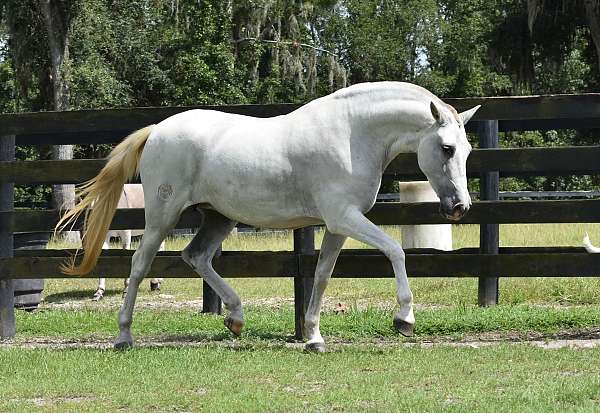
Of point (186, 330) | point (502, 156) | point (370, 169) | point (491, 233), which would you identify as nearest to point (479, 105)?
point (502, 156)

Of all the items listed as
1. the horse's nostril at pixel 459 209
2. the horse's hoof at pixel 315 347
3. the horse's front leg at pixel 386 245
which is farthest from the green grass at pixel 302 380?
the horse's nostril at pixel 459 209

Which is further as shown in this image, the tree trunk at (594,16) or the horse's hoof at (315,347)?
the tree trunk at (594,16)

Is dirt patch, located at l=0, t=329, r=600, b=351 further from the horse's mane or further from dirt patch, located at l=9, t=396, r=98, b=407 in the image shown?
dirt patch, located at l=9, t=396, r=98, b=407

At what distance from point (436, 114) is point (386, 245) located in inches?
37.4

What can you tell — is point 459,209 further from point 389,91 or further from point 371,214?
point 371,214

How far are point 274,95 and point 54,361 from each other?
2911cm

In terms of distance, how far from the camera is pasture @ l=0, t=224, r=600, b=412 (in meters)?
5.50

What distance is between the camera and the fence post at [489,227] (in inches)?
383

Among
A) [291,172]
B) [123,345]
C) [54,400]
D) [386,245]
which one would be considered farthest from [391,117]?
[54,400]

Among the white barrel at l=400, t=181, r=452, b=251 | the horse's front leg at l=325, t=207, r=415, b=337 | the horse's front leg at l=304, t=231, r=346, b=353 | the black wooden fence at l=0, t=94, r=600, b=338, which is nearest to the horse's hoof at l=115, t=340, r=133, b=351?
the black wooden fence at l=0, t=94, r=600, b=338

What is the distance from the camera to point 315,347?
24.6ft

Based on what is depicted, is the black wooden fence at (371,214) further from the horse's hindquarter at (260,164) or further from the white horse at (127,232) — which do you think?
the white horse at (127,232)

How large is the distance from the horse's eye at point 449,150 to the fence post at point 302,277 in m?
1.78

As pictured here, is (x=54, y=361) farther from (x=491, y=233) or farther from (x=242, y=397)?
(x=491, y=233)
